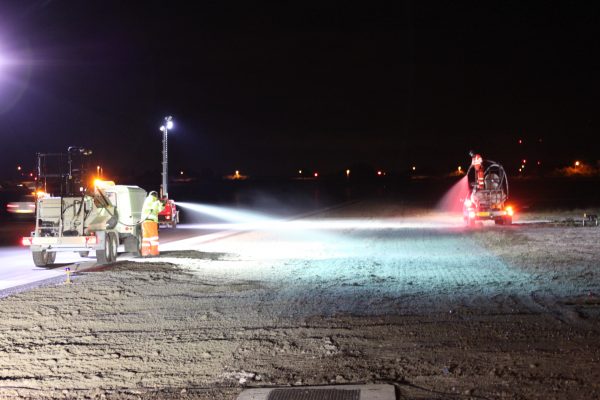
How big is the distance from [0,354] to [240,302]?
4761mm

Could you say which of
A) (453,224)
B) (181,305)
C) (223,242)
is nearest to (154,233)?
(223,242)

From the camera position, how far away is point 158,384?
7.76 meters

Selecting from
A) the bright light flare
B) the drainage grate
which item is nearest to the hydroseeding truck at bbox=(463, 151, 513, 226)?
the bright light flare

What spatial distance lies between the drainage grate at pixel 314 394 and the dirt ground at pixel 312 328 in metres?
0.38

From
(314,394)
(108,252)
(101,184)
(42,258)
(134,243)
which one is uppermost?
(101,184)

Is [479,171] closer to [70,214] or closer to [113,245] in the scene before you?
[113,245]

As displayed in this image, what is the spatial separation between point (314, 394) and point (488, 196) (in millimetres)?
27980

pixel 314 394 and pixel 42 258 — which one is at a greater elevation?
pixel 42 258

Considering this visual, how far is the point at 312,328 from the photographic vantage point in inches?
416

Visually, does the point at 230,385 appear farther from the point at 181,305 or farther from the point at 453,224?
the point at 453,224

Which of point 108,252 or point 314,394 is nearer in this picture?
point 314,394

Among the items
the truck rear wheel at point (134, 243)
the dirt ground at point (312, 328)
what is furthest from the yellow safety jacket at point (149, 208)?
the dirt ground at point (312, 328)

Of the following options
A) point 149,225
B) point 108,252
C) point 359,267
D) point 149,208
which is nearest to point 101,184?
point 149,208

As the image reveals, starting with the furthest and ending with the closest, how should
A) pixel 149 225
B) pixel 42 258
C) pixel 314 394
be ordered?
pixel 149 225
pixel 42 258
pixel 314 394
